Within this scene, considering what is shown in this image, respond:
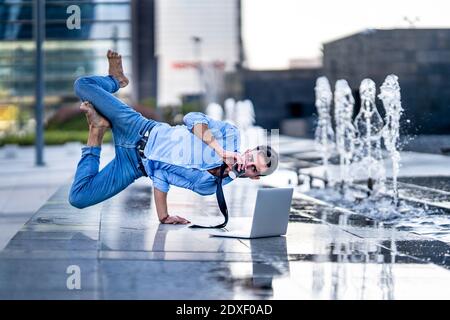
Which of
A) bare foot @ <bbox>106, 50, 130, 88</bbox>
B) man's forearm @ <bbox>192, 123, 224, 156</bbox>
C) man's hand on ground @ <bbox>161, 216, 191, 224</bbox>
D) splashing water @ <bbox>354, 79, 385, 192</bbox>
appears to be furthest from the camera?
splashing water @ <bbox>354, 79, 385, 192</bbox>

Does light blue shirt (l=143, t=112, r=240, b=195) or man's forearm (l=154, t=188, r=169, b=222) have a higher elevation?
light blue shirt (l=143, t=112, r=240, b=195)

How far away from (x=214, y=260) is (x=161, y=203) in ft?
6.75

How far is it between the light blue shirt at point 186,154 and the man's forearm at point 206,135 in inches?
2.2

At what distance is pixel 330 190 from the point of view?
13836mm

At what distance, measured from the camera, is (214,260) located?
7.34m

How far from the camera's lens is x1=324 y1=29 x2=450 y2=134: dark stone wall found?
18672 millimetres

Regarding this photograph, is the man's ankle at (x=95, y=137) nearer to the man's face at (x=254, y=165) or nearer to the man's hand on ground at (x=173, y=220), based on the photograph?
the man's hand on ground at (x=173, y=220)

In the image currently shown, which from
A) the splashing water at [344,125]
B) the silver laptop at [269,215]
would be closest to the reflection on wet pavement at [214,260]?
the silver laptop at [269,215]

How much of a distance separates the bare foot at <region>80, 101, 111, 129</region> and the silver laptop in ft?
4.19

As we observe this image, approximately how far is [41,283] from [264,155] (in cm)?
248
